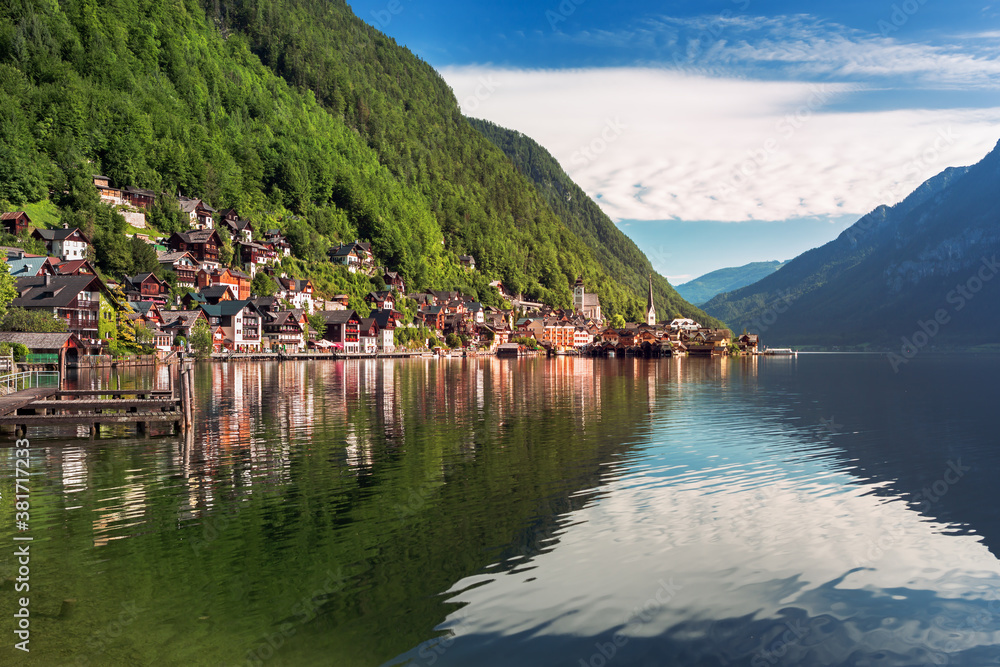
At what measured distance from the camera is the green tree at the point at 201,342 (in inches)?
5133

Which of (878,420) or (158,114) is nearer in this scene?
(878,420)

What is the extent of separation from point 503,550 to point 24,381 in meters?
49.2

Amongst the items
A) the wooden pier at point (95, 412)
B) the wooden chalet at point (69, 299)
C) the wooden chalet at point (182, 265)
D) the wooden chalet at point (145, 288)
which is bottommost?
the wooden pier at point (95, 412)

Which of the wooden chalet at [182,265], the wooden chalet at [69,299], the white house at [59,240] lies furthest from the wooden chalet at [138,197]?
the wooden chalet at [69,299]

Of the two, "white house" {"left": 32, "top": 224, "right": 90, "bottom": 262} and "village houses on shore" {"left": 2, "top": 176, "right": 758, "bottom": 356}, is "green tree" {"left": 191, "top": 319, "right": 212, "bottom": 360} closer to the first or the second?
"village houses on shore" {"left": 2, "top": 176, "right": 758, "bottom": 356}

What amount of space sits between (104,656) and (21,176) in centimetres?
15697

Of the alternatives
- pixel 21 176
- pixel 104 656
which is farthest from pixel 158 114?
pixel 104 656

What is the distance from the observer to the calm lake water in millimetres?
12922

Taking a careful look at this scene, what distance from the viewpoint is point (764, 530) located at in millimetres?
20156

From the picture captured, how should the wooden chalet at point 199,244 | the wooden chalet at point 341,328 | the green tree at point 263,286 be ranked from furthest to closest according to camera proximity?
the wooden chalet at point 341,328 < the green tree at point 263,286 < the wooden chalet at point 199,244

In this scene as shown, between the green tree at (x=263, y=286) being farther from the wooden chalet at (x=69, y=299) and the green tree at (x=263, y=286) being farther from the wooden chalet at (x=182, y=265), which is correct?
the wooden chalet at (x=69, y=299)

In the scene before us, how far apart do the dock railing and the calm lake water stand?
461 inches

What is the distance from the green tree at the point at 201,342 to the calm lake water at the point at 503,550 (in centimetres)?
10099

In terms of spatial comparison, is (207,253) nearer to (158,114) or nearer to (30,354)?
(158,114)
